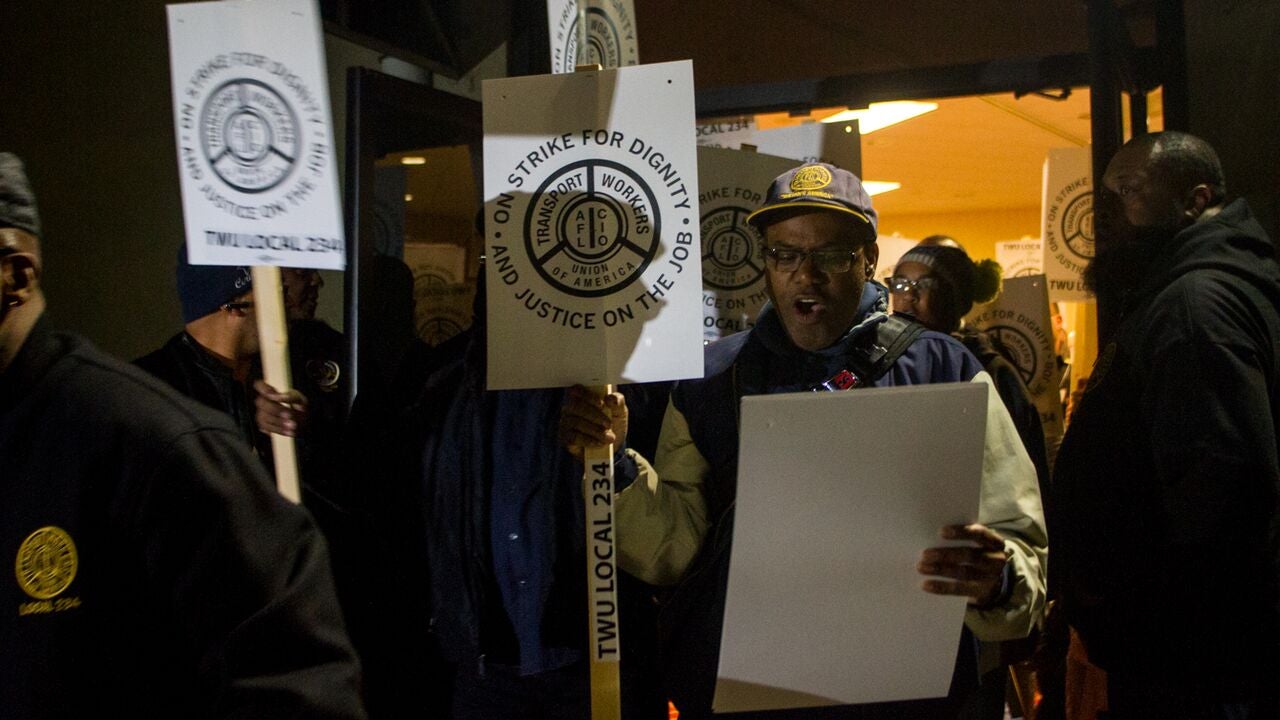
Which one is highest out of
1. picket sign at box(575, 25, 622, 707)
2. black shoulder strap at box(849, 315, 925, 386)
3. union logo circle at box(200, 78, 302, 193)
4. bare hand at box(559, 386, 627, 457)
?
union logo circle at box(200, 78, 302, 193)

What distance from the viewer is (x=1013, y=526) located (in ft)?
6.41

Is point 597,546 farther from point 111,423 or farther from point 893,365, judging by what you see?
point 111,423

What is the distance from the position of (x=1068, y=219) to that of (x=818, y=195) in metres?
3.71

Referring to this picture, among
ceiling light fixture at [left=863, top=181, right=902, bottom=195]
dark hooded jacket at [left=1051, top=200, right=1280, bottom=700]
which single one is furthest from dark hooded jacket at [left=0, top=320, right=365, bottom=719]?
ceiling light fixture at [left=863, top=181, right=902, bottom=195]

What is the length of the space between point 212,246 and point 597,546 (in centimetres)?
99

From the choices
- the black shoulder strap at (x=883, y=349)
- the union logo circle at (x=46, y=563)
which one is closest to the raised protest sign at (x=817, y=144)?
the black shoulder strap at (x=883, y=349)

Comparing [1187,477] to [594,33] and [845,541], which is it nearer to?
[845,541]

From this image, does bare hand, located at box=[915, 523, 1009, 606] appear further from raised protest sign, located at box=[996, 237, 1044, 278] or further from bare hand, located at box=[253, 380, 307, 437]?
raised protest sign, located at box=[996, 237, 1044, 278]

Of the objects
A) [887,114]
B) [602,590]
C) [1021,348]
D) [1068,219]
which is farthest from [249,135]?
[887,114]

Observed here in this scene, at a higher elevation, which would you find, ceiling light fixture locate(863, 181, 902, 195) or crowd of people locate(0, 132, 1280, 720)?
ceiling light fixture locate(863, 181, 902, 195)

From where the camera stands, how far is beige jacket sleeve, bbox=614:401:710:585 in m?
2.12

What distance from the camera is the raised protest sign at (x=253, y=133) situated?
2.06m

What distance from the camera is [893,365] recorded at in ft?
6.91

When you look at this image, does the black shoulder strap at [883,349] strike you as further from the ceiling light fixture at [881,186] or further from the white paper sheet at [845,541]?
the ceiling light fixture at [881,186]
